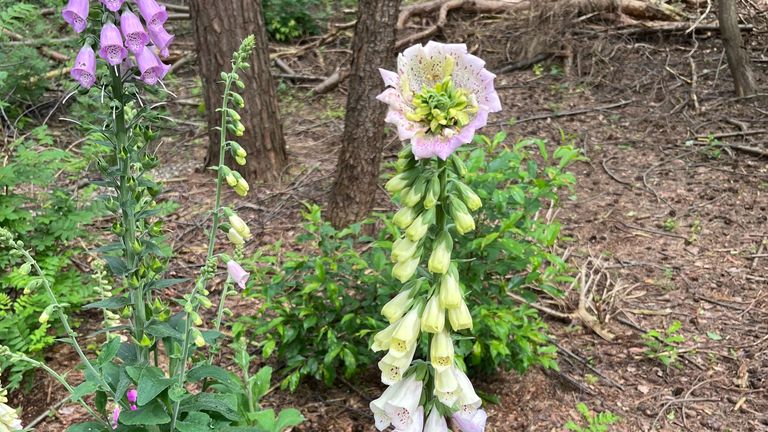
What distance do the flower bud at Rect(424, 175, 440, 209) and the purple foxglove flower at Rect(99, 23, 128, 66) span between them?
935mm

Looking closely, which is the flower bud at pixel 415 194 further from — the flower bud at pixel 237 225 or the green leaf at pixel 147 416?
the green leaf at pixel 147 416

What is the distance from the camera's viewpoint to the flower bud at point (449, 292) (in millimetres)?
1517

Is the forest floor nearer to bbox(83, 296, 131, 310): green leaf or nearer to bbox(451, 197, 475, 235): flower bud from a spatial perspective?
bbox(83, 296, 131, 310): green leaf

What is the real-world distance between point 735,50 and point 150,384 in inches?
265

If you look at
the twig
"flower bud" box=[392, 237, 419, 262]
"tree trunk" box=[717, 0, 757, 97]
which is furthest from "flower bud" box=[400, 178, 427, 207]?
"tree trunk" box=[717, 0, 757, 97]

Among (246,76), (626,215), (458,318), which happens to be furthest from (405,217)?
(626,215)

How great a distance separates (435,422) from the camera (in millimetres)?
1674

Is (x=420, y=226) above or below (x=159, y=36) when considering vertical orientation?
below

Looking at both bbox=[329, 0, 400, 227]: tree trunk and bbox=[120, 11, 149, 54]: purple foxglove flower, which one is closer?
bbox=[120, 11, 149, 54]: purple foxglove flower

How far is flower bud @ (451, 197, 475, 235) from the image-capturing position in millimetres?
1501

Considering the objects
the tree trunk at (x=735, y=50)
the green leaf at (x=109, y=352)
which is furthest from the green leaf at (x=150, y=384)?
the tree trunk at (x=735, y=50)

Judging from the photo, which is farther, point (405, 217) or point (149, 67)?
point (149, 67)

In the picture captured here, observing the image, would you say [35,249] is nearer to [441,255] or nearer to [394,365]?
[394,365]

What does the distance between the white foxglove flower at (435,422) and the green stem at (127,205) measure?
0.89 metres
